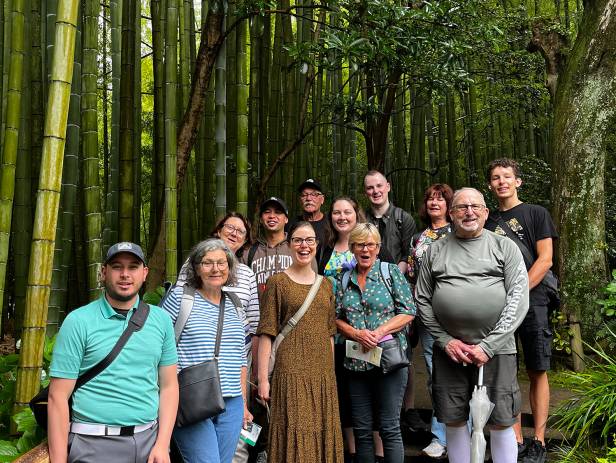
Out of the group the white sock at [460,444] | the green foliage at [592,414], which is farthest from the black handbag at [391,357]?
the green foliage at [592,414]

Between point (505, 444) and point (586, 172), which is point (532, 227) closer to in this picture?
point (505, 444)

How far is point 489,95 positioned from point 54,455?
690 cm

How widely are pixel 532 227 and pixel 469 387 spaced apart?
83 centimetres

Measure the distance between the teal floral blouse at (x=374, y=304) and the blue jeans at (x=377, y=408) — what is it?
→ 0.29 feet

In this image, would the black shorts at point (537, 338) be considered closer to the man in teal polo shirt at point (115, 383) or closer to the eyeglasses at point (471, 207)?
the eyeglasses at point (471, 207)

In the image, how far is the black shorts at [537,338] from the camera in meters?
2.73

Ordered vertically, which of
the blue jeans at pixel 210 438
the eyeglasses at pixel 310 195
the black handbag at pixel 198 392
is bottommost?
the blue jeans at pixel 210 438

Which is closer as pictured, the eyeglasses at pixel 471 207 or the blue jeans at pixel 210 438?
the blue jeans at pixel 210 438

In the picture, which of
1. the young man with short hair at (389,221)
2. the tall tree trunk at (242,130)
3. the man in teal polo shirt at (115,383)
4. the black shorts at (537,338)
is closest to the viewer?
the man in teal polo shirt at (115,383)

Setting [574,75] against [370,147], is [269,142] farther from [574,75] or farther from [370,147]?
[574,75]

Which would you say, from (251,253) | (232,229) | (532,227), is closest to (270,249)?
(251,253)

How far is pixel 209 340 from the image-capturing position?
2.21 meters

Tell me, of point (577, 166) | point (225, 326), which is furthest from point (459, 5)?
point (225, 326)

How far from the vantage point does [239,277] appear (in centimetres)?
258
